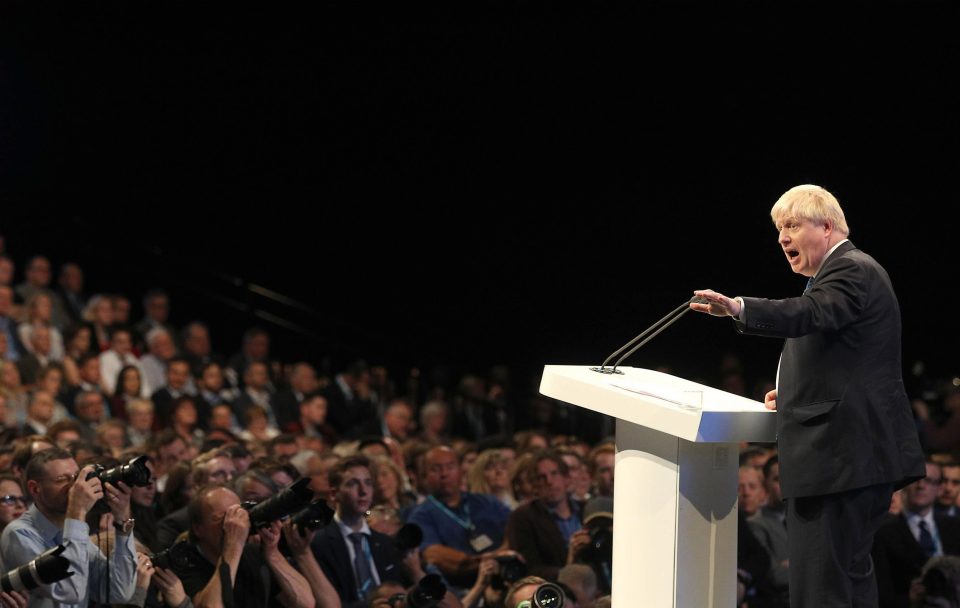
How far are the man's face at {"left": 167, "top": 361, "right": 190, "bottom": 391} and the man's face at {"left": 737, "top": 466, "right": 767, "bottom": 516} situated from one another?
3.64m

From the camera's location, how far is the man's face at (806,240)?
2.58 meters

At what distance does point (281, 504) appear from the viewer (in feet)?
11.9

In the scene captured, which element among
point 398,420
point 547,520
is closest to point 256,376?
point 398,420

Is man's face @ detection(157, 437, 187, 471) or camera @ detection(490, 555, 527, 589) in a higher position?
man's face @ detection(157, 437, 187, 471)

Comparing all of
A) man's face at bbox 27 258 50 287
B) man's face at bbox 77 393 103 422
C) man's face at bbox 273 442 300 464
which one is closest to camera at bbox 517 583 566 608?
man's face at bbox 273 442 300 464

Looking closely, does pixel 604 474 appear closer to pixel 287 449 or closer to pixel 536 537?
pixel 536 537

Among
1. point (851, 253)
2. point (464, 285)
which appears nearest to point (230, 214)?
point (464, 285)

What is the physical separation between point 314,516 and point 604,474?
248cm

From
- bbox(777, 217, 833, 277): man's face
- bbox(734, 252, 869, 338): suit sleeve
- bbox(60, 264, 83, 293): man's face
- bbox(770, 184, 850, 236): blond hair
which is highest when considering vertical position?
bbox(60, 264, 83, 293): man's face

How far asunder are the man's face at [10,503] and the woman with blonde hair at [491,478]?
2.53 metres

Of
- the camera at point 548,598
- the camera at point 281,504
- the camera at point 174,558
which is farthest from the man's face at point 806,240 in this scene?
the camera at point 174,558

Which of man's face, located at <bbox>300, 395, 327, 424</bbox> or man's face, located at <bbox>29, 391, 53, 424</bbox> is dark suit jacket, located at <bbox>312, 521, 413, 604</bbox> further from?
man's face, located at <bbox>300, 395, 327, 424</bbox>

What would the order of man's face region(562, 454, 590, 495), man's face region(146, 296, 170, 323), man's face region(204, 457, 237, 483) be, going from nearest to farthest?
1. man's face region(204, 457, 237, 483)
2. man's face region(562, 454, 590, 495)
3. man's face region(146, 296, 170, 323)

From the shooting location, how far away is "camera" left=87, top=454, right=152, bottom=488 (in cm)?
340
